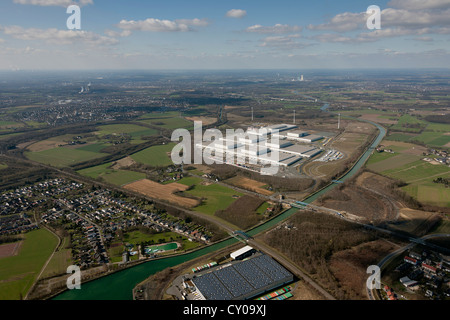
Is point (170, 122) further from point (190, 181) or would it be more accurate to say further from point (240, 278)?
point (240, 278)

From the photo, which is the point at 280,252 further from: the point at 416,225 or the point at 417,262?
the point at 416,225

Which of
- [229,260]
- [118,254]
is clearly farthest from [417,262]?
[118,254]

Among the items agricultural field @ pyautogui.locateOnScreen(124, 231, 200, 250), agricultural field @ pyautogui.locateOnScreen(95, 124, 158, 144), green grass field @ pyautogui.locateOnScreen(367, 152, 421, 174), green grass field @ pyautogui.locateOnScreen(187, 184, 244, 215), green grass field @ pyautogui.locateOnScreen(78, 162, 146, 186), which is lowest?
agricultural field @ pyautogui.locateOnScreen(124, 231, 200, 250)

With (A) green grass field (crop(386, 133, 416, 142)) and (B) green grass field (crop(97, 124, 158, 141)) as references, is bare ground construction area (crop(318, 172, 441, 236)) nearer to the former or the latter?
(A) green grass field (crop(386, 133, 416, 142))

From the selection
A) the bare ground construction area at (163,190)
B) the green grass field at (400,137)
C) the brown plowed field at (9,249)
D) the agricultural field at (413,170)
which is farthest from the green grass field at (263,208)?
the green grass field at (400,137)

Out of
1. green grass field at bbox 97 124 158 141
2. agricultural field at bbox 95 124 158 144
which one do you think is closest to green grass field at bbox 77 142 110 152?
agricultural field at bbox 95 124 158 144
